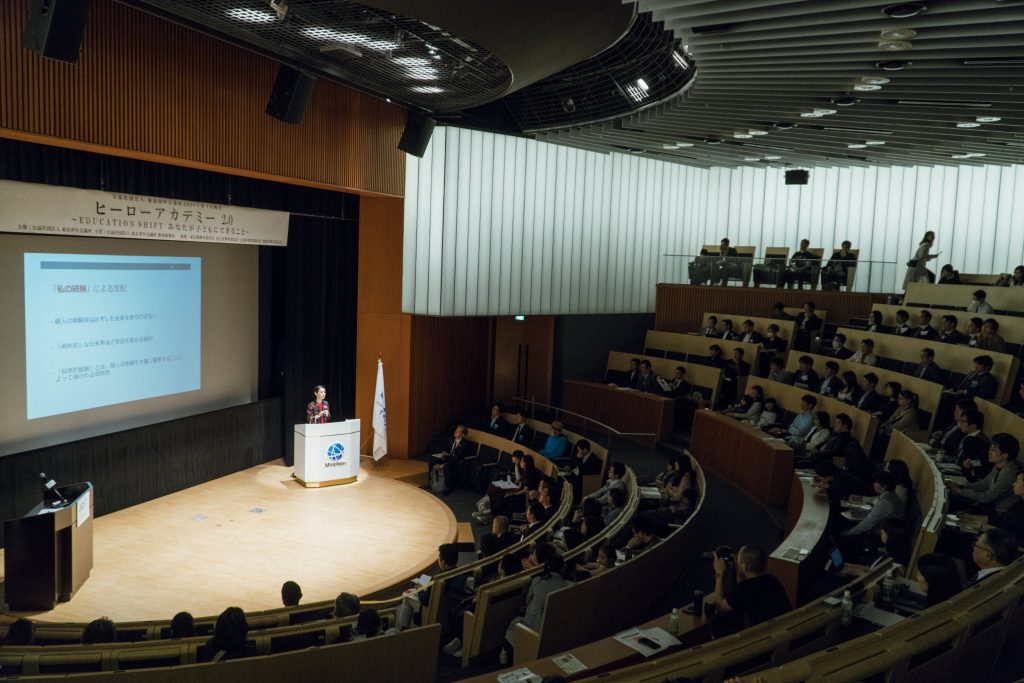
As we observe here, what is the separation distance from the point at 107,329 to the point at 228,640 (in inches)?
228

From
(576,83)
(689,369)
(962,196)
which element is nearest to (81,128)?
(576,83)

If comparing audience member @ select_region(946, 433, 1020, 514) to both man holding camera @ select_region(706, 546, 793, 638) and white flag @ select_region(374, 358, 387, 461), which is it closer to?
man holding camera @ select_region(706, 546, 793, 638)

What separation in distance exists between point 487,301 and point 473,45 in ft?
19.4

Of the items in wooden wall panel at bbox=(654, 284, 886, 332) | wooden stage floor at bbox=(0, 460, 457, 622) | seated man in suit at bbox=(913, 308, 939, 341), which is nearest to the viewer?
wooden stage floor at bbox=(0, 460, 457, 622)

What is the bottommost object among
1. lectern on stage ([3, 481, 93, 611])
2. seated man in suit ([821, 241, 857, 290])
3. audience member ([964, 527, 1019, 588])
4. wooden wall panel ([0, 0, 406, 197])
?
lectern on stage ([3, 481, 93, 611])

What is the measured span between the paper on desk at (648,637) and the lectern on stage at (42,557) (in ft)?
16.3

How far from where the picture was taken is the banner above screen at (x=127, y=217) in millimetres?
7305

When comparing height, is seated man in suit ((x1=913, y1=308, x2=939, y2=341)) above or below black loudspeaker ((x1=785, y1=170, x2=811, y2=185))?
below

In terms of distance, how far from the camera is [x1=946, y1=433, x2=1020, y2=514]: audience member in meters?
5.82

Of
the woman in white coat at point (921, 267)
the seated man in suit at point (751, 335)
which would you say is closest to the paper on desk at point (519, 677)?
the seated man in suit at point (751, 335)

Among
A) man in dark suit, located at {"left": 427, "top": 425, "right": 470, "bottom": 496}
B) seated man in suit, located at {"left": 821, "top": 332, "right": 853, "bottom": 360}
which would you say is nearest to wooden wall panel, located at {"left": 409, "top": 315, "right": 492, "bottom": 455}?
man in dark suit, located at {"left": 427, "top": 425, "right": 470, "bottom": 496}

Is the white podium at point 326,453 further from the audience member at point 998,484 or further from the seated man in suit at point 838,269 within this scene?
the seated man in suit at point 838,269

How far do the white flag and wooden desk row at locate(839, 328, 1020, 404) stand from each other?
658 centimetres

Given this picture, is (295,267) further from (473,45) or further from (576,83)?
(473,45)
